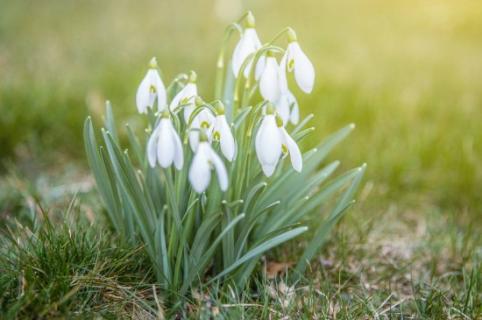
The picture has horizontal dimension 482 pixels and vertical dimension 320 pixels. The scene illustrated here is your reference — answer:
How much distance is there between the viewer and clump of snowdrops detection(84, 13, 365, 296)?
4.76 ft

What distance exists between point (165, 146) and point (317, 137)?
193 cm

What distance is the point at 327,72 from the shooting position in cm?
432

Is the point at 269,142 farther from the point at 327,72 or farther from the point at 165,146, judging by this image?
the point at 327,72

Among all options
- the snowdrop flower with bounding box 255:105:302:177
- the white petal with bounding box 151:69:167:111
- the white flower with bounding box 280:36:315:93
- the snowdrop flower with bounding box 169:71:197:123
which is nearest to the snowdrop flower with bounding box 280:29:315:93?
the white flower with bounding box 280:36:315:93

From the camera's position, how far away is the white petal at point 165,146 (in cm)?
139

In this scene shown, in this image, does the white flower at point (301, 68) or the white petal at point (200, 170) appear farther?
the white flower at point (301, 68)

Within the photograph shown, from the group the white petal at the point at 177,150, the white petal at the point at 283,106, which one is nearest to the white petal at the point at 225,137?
the white petal at the point at 177,150

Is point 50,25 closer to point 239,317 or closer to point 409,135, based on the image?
point 409,135

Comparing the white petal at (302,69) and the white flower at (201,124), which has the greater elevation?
the white petal at (302,69)

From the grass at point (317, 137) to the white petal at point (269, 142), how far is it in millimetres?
443

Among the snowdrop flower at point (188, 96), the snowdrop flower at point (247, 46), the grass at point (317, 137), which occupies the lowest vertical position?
the grass at point (317, 137)

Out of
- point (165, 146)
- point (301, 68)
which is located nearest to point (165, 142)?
point (165, 146)

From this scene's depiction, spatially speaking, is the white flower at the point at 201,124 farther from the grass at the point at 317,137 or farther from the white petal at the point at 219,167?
the grass at the point at 317,137

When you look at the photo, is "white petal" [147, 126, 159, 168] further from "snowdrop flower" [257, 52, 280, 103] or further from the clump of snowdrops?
"snowdrop flower" [257, 52, 280, 103]
